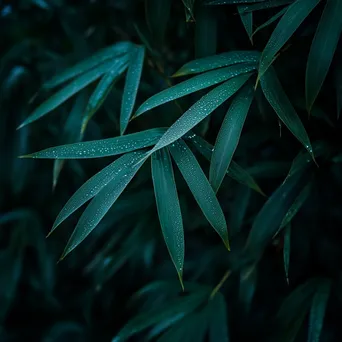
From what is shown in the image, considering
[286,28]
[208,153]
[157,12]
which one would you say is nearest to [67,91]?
[157,12]

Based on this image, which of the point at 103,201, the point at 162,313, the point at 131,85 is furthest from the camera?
the point at 162,313

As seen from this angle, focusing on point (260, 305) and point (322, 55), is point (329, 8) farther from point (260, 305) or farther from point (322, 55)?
point (260, 305)

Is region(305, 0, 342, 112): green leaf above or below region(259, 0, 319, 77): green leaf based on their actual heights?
below

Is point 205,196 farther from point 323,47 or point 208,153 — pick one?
point 323,47

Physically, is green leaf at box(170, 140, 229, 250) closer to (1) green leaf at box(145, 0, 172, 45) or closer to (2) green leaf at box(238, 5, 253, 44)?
(2) green leaf at box(238, 5, 253, 44)

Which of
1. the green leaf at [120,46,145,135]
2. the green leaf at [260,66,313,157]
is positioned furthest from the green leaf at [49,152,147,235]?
the green leaf at [260,66,313,157]

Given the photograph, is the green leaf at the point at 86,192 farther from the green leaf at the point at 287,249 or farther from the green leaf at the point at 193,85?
the green leaf at the point at 287,249

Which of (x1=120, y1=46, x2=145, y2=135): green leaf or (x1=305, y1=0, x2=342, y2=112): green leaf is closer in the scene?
(x1=305, y1=0, x2=342, y2=112): green leaf
